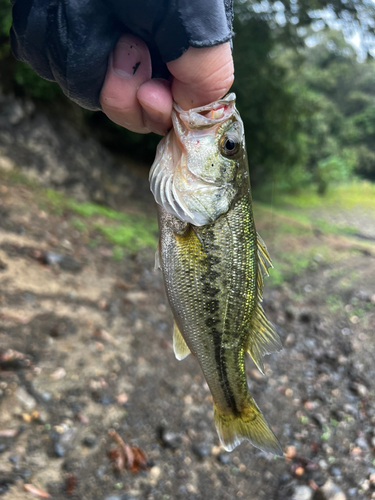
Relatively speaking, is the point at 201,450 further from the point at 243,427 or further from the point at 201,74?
the point at 201,74

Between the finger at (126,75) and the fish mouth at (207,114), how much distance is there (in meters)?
0.19

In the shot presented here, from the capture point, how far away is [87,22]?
153 cm

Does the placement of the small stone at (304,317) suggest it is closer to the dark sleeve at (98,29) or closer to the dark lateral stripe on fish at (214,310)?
the dark lateral stripe on fish at (214,310)

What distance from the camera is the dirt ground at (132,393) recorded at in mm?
3379

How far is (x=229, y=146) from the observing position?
198 cm

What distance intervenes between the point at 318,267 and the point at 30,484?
791 cm

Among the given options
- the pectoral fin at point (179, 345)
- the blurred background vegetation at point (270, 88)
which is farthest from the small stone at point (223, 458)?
A: the blurred background vegetation at point (270, 88)

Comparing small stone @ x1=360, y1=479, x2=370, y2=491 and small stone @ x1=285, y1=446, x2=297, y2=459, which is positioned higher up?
small stone @ x1=360, y1=479, x2=370, y2=491

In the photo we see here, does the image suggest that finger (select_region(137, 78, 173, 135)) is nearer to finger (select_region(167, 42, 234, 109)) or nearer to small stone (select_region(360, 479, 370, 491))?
finger (select_region(167, 42, 234, 109))

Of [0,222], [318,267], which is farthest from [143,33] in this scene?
[318,267]

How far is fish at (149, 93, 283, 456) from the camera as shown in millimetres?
1942

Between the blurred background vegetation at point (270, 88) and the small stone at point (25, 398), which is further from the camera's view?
the blurred background vegetation at point (270, 88)

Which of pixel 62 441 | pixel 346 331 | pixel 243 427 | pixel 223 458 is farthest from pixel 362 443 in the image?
pixel 62 441

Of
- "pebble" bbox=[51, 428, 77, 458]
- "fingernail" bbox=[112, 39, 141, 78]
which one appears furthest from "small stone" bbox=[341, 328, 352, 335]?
"fingernail" bbox=[112, 39, 141, 78]
